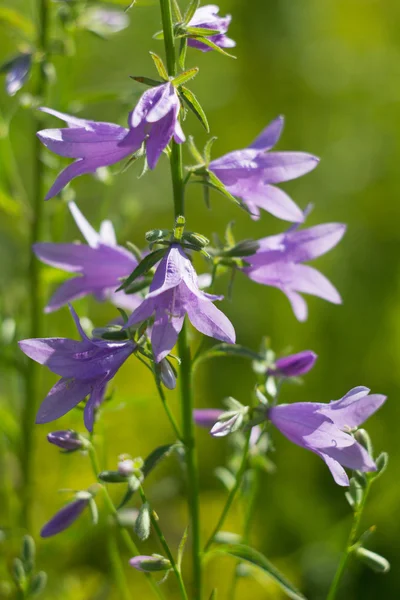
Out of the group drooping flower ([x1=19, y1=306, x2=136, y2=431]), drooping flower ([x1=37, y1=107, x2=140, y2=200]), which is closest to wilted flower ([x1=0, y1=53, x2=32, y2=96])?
drooping flower ([x1=37, y1=107, x2=140, y2=200])

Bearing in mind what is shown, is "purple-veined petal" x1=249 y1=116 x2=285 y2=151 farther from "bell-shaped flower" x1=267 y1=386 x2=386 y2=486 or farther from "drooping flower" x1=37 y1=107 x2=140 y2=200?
"bell-shaped flower" x1=267 y1=386 x2=386 y2=486

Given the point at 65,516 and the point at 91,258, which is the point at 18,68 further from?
the point at 65,516

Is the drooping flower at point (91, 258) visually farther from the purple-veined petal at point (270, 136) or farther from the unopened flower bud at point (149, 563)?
the unopened flower bud at point (149, 563)

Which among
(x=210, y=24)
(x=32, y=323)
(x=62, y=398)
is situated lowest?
(x=32, y=323)

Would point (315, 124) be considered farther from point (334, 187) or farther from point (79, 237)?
point (79, 237)

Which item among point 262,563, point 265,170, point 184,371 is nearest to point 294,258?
point 265,170

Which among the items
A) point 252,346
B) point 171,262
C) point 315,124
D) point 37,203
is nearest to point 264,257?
point 171,262

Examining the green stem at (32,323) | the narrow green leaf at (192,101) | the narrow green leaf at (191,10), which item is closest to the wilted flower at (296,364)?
the narrow green leaf at (192,101)
